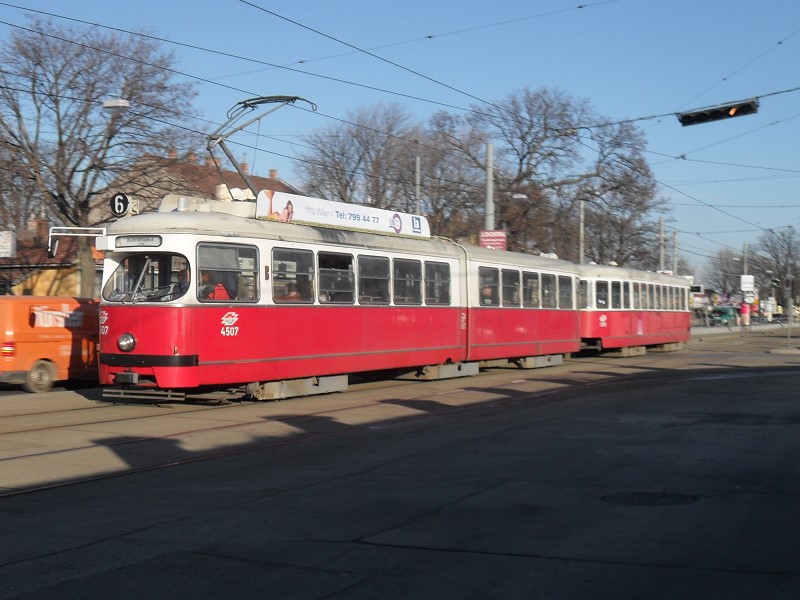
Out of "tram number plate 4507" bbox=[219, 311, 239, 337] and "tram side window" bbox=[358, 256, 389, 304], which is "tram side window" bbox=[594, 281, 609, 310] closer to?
"tram side window" bbox=[358, 256, 389, 304]

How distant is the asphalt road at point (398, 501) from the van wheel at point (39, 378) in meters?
3.65

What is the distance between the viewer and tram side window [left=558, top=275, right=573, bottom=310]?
28.3 m

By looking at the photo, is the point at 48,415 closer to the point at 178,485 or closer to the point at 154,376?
the point at 154,376

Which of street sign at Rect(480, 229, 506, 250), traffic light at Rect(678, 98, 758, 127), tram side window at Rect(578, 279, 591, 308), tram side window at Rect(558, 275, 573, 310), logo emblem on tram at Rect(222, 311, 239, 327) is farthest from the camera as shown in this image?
street sign at Rect(480, 229, 506, 250)

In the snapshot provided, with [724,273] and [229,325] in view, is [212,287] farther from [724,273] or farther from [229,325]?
[724,273]

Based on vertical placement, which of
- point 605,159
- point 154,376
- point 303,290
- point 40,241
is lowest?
point 154,376

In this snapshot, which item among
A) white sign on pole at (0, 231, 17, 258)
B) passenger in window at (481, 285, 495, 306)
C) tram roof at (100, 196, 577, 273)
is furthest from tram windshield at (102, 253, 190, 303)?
white sign on pole at (0, 231, 17, 258)

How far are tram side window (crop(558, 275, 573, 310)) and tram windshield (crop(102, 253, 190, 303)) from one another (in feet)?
51.0

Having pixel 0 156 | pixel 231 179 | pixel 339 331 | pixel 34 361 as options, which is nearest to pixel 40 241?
pixel 0 156

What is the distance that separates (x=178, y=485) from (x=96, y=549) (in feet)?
8.47

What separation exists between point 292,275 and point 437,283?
5526mm

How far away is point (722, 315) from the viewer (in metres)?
88.9

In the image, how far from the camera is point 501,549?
6.88m

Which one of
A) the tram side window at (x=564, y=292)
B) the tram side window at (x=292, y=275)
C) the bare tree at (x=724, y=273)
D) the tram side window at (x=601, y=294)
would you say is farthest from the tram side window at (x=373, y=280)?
the bare tree at (x=724, y=273)
